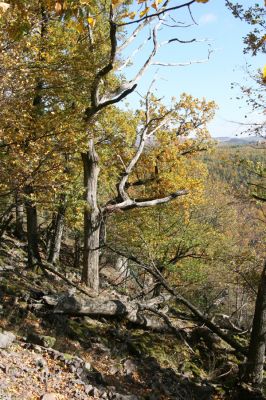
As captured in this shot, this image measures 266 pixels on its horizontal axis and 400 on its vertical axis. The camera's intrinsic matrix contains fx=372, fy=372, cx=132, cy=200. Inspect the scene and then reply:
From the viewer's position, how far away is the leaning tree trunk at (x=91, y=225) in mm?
12039

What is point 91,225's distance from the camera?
39.8 feet

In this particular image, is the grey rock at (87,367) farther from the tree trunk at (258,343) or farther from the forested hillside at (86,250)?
the tree trunk at (258,343)

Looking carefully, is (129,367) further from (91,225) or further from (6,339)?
(91,225)

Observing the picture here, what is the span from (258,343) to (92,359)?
153 inches

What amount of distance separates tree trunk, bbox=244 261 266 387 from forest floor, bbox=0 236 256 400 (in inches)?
19.8

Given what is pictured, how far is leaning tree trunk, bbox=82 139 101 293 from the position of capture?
12.0 meters

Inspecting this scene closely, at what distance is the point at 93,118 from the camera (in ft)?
35.4

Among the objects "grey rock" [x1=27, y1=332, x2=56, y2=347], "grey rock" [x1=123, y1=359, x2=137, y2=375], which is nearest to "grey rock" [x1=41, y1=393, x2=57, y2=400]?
"grey rock" [x1=27, y1=332, x2=56, y2=347]

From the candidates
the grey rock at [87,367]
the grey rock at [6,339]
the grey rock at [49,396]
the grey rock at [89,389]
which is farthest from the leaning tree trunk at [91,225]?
the grey rock at [49,396]

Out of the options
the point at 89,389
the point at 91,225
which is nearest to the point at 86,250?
the point at 91,225

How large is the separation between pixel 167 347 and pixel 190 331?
163 centimetres

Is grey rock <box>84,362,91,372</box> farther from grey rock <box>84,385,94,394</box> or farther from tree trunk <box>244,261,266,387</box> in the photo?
tree trunk <box>244,261,266,387</box>

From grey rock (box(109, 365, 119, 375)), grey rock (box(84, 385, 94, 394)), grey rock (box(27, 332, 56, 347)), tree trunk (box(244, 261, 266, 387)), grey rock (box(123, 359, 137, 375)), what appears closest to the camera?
grey rock (box(84, 385, 94, 394))

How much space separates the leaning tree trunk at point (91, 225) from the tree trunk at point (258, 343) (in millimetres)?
5139
